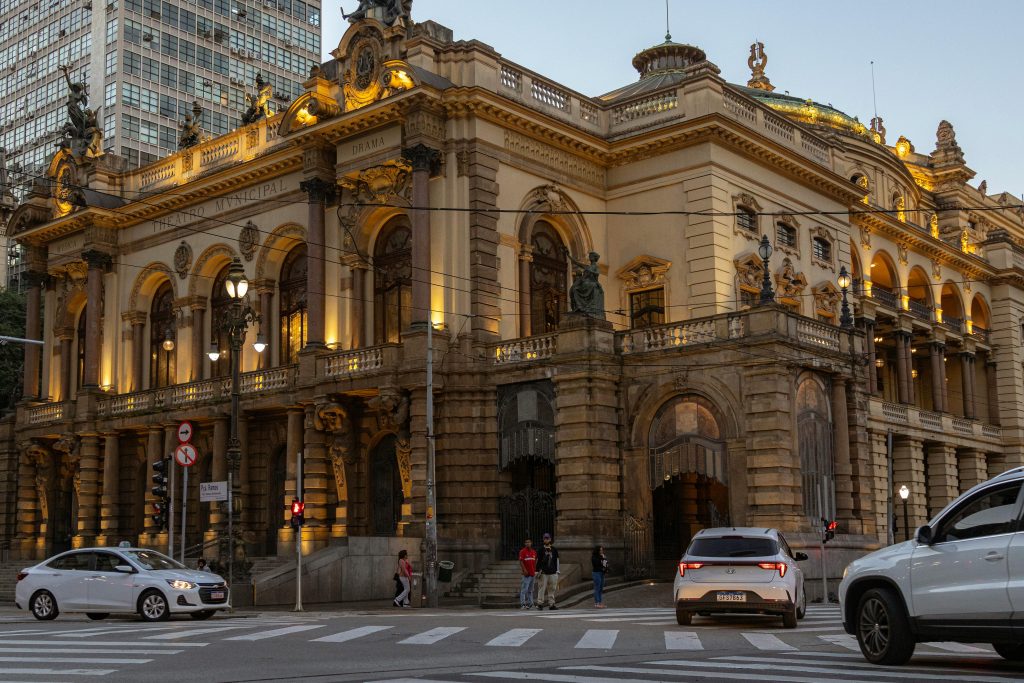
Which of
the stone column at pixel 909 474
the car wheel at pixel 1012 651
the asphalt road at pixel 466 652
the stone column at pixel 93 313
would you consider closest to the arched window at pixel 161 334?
the stone column at pixel 93 313

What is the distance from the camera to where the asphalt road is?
1283 cm

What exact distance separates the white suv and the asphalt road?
38 centimetres

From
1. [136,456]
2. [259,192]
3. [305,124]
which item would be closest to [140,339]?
[136,456]

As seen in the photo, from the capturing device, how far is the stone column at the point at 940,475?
55.5 meters

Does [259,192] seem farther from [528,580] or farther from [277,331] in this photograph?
[528,580]

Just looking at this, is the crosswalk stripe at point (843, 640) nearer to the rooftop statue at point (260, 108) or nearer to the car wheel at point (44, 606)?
the car wheel at point (44, 606)

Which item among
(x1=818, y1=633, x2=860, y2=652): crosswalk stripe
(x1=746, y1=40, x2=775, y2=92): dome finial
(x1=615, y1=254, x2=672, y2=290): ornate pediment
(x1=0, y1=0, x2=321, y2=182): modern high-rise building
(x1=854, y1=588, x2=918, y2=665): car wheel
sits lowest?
(x1=818, y1=633, x2=860, y2=652): crosswalk stripe

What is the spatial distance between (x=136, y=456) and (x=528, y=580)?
2281 cm

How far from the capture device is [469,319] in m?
36.7

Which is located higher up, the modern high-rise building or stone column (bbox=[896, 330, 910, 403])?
the modern high-rise building

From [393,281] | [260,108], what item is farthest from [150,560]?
[260,108]

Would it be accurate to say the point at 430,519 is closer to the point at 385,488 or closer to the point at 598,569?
the point at 598,569

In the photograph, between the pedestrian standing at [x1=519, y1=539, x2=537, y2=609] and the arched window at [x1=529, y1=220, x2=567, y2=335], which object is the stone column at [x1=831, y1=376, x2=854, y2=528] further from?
the pedestrian standing at [x1=519, y1=539, x2=537, y2=609]

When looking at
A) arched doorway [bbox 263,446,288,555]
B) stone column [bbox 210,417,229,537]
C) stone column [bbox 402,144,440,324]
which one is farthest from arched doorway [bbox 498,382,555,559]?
stone column [bbox 210,417,229,537]
